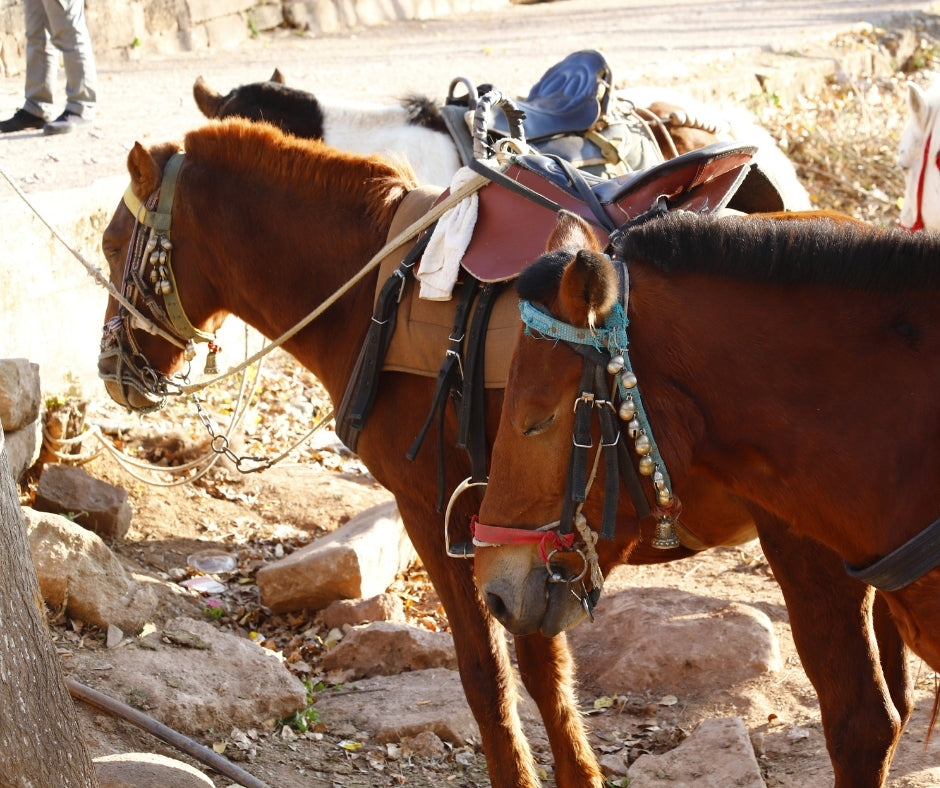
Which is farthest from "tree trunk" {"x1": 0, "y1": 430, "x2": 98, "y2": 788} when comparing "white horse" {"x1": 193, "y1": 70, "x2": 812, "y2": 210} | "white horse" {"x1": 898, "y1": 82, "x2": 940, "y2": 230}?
"white horse" {"x1": 898, "y1": 82, "x2": 940, "y2": 230}

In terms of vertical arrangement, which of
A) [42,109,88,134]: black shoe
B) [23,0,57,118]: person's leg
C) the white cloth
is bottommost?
the white cloth

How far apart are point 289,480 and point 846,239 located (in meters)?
4.25

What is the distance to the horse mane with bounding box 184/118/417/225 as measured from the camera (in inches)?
138

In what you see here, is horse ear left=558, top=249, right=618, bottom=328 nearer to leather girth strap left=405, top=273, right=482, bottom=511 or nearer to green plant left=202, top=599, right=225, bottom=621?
leather girth strap left=405, top=273, right=482, bottom=511

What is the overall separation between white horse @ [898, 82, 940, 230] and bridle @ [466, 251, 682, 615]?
4346 mm

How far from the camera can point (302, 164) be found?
3.54 m

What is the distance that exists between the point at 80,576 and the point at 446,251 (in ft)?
6.78

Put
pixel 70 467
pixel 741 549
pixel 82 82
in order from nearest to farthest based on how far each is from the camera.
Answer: pixel 70 467 → pixel 741 549 → pixel 82 82

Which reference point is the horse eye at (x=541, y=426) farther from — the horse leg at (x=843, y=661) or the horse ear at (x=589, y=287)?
the horse leg at (x=843, y=661)

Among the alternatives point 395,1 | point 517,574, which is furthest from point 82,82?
point 395,1

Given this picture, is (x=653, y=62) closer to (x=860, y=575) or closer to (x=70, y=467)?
(x=70, y=467)

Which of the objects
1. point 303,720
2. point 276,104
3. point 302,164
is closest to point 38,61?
point 276,104

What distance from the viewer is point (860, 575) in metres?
2.19

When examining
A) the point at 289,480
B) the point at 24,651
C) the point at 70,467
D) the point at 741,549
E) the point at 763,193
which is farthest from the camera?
the point at 289,480
